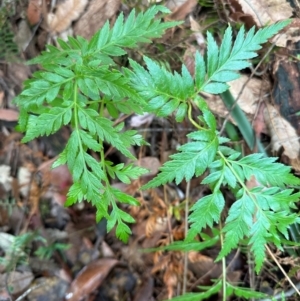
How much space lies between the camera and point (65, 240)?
107 inches

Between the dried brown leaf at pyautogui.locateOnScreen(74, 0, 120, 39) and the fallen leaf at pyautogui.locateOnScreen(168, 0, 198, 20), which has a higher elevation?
the dried brown leaf at pyautogui.locateOnScreen(74, 0, 120, 39)

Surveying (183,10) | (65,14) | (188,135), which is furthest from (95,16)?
(188,135)

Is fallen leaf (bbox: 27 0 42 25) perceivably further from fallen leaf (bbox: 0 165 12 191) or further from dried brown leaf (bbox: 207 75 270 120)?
dried brown leaf (bbox: 207 75 270 120)

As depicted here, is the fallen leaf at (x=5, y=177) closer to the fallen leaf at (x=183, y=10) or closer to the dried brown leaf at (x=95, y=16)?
the dried brown leaf at (x=95, y=16)

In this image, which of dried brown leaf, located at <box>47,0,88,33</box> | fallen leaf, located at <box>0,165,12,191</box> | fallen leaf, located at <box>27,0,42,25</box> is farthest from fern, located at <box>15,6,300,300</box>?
fallen leaf, located at <box>0,165,12,191</box>

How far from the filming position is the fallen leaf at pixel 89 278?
2588mm

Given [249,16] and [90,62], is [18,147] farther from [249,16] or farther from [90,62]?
[249,16]

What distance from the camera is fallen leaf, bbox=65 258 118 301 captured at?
2.59 meters

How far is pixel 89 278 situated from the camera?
2.60m

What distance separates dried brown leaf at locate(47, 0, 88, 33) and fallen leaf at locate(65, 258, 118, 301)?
1.48 meters

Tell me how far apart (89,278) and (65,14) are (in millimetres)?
1636

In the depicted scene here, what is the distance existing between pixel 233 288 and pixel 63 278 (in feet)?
3.70

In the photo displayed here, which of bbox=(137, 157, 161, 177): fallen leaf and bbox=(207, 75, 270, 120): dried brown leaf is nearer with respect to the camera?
bbox=(207, 75, 270, 120): dried brown leaf

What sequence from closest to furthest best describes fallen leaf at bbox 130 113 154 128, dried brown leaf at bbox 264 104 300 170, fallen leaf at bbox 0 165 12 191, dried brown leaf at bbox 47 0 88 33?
dried brown leaf at bbox 264 104 300 170 < dried brown leaf at bbox 47 0 88 33 < fallen leaf at bbox 130 113 154 128 < fallen leaf at bbox 0 165 12 191
